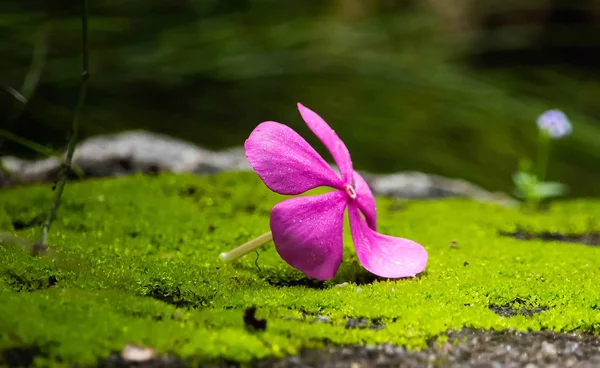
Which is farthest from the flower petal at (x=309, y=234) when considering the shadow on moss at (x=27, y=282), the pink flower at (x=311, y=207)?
the shadow on moss at (x=27, y=282)

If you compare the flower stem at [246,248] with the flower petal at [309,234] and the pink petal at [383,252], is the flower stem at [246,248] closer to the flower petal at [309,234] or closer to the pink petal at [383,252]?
the flower petal at [309,234]

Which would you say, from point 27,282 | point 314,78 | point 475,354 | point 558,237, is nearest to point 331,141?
point 475,354

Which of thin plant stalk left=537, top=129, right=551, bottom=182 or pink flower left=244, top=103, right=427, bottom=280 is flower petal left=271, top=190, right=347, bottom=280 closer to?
pink flower left=244, top=103, right=427, bottom=280

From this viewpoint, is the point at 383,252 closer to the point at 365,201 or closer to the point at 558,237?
the point at 365,201

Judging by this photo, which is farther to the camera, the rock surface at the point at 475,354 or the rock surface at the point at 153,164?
the rock surface at the point at 153,164

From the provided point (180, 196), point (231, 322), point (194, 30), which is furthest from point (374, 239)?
point (194, 30)

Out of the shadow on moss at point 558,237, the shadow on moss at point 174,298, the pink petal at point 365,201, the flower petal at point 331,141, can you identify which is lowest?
the shadow on moss at point 558,237

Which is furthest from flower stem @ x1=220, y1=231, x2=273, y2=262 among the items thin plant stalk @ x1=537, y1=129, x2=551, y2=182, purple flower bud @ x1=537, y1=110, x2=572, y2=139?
thin plant stalk @ x1=537, y1=129, x2=551, y2=182

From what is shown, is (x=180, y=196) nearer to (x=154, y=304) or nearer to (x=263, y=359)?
(x=154, y=304)
